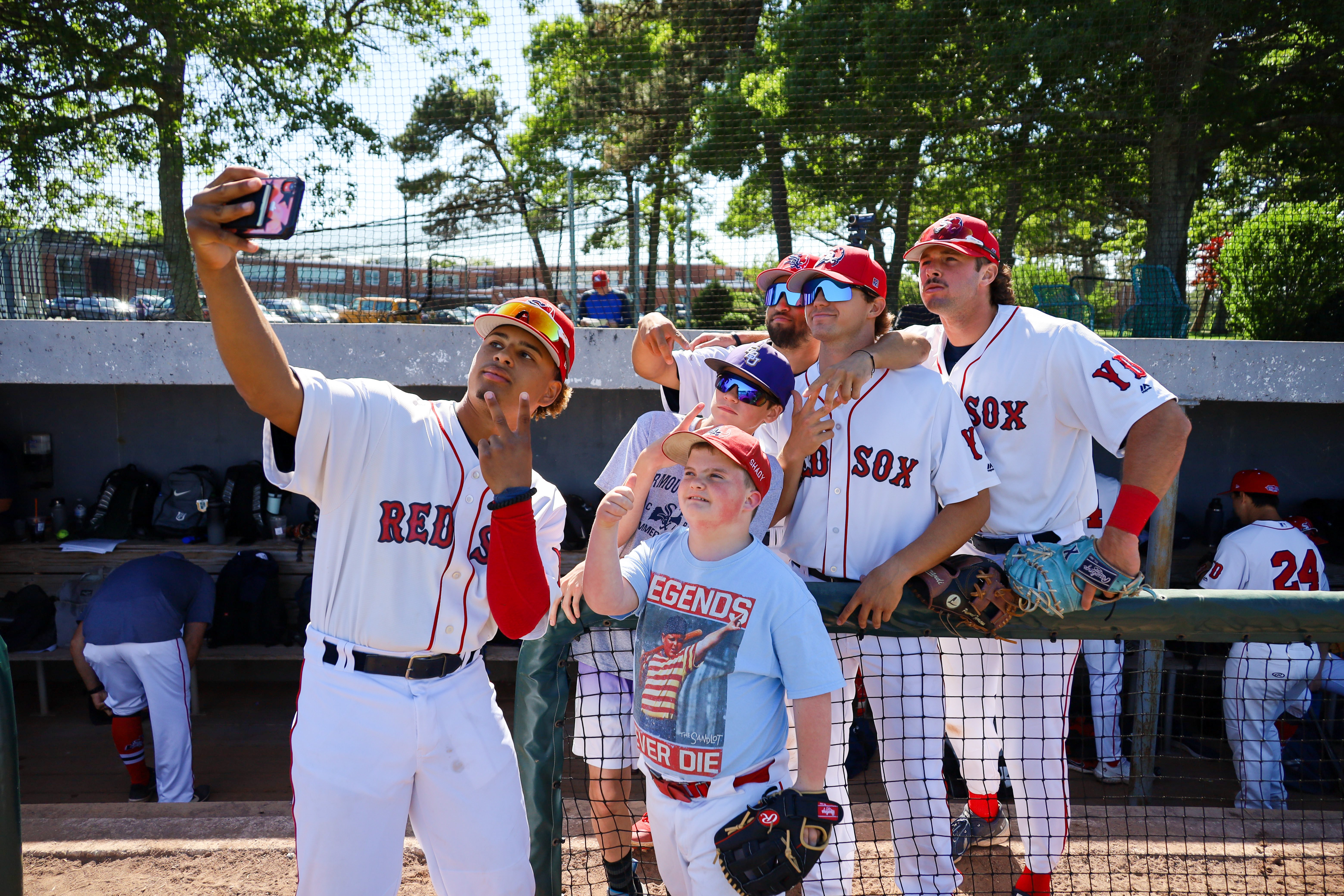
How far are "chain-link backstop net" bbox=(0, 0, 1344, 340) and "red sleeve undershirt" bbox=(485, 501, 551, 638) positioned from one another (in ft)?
16.1

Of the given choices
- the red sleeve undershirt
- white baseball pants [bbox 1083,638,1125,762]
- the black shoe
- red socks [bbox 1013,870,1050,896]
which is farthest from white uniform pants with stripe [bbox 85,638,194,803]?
white baseball pants [bbox 1083,638,1125,762]

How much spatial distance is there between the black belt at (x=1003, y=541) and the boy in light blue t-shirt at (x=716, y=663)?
35.6 inches

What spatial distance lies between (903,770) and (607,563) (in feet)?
4.16

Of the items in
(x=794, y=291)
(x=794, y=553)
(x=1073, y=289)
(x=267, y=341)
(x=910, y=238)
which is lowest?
(x=794, y=553)

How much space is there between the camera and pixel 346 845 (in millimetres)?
1779

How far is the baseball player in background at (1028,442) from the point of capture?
2.46 meters

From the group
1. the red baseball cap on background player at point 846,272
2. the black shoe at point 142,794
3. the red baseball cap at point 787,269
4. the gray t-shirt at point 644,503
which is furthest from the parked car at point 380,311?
the red baseball cap on background player at point 846,272

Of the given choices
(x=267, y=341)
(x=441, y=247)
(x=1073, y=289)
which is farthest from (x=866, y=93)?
(x=267, y=341)

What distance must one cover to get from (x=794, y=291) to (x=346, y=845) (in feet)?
6.24

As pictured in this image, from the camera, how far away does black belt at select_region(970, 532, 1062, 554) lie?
2520 mm

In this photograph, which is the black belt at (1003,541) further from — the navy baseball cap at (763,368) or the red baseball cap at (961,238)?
the red baseball cap at (961,238)

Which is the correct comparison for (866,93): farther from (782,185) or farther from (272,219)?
(272,219)

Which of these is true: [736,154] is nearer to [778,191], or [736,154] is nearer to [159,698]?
[778,191]

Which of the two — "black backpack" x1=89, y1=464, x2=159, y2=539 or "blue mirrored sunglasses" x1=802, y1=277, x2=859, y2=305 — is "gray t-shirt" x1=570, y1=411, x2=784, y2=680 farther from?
"black backpack" x1=89, y1=464, x2=159, y2=539
